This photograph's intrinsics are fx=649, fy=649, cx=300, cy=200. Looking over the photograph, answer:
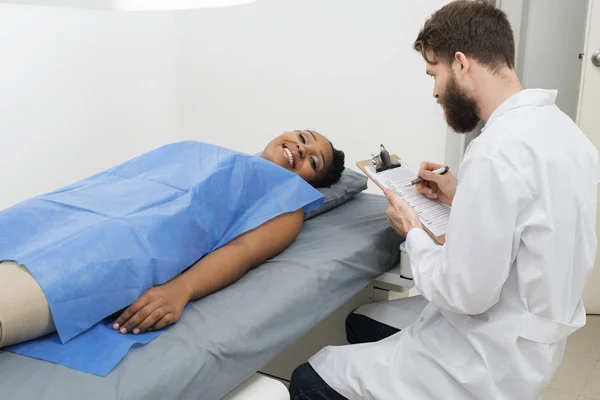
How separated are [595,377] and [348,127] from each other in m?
1.42

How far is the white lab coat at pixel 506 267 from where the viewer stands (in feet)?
4.03

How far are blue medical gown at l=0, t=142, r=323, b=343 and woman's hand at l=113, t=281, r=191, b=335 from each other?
0.03 metres

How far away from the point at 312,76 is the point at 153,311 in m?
1.86

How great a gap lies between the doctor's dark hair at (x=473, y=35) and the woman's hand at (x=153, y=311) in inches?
30.4

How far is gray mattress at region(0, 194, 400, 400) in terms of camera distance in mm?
1129

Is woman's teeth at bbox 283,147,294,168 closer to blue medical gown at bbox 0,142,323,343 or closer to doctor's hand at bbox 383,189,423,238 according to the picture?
blue medical gown at bbox 0,142,323,343

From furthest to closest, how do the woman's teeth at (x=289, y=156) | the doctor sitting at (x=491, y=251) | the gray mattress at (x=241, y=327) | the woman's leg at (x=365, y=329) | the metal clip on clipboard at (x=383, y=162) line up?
1. the woman's teeth at (x=289, y=156)
2. the metal clip on clipboard at (x=383, y=162)
3. the woman's leg at (x=365, y=329)
4. the doctor sitting at (x=491, y=251)
5. the gray mattress at (x=241, y=327)

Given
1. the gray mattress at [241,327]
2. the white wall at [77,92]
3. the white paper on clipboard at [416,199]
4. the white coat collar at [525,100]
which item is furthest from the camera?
the white wall at [77,92]

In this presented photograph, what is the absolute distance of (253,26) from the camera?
10.1ft

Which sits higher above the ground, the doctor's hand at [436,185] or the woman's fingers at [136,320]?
the doctor's hand at [436,185]

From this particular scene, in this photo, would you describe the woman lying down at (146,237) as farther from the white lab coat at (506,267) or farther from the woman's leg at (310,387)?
the white lab coat at (506,267)

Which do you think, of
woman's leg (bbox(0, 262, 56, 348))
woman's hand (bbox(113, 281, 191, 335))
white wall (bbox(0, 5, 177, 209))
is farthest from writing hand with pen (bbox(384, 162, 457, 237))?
white wall (bbox(0, 5, 177, 209))

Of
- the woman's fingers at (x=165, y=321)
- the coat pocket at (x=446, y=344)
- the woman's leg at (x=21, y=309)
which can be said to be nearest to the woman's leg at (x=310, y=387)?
the coat pocket at (x=446, y=344)

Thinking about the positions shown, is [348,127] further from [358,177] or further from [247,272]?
[247,272]
